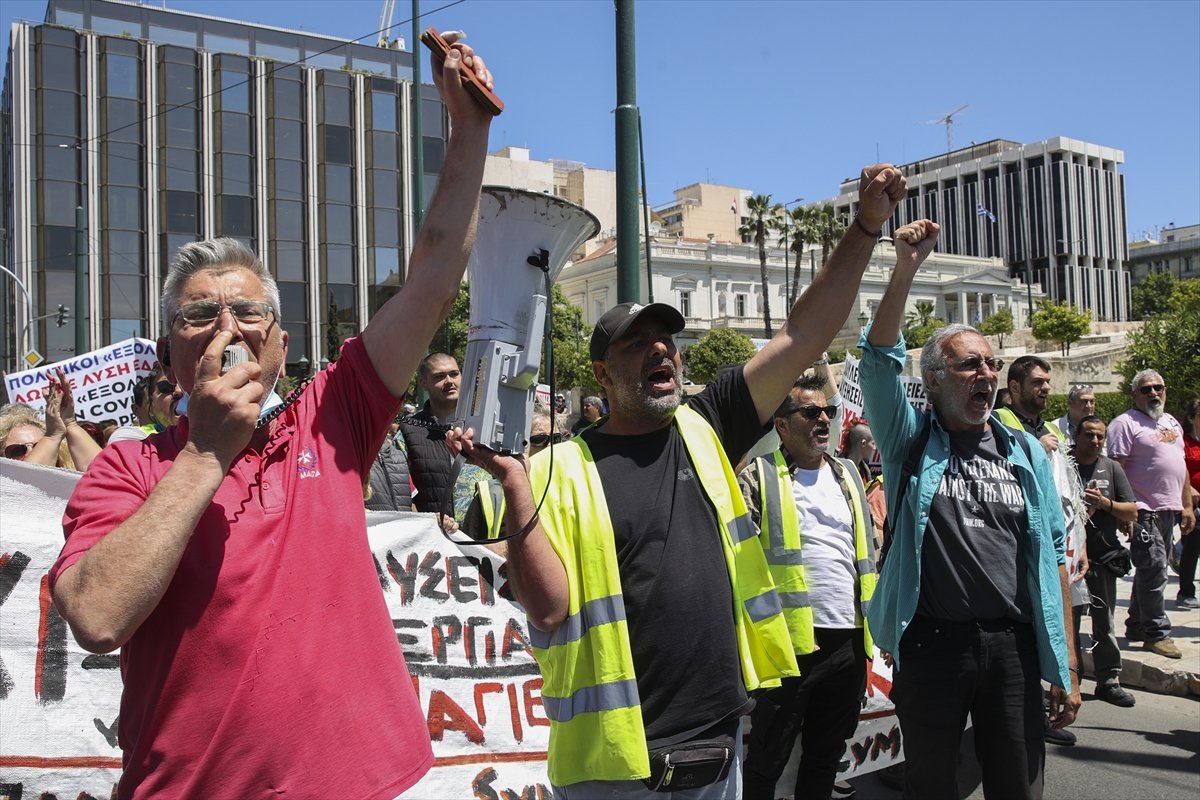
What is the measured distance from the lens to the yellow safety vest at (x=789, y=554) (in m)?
4.18

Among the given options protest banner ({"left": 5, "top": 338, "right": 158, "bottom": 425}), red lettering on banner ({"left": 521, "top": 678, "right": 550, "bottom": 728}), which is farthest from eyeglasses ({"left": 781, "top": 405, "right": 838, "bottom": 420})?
protest banner ({"left": 5, "top": 338, "right": 158, "bottom": 425})

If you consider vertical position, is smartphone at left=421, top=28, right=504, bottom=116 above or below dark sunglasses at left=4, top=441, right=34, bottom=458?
above

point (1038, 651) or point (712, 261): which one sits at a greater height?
point (712, 261)

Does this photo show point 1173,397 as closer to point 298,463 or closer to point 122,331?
point 298,463

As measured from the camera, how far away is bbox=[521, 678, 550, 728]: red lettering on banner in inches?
171

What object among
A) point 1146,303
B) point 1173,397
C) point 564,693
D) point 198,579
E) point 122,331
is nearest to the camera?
point 198,579

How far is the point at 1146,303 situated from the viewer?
11956 centimetres

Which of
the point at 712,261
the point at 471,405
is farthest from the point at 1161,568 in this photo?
the point at 712,261

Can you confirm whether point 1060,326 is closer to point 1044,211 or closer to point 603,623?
point 603,623

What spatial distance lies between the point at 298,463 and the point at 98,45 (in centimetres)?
5028

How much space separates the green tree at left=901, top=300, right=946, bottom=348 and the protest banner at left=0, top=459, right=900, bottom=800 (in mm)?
62331

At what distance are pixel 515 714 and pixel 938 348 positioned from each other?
2.33 m

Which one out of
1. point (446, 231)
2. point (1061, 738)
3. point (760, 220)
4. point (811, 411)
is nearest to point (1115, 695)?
point (1061, 738)

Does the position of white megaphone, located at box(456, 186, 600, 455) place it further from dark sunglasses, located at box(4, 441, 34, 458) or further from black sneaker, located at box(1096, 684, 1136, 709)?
black sneaker, located at box(1096, 684, 1136, 709)
